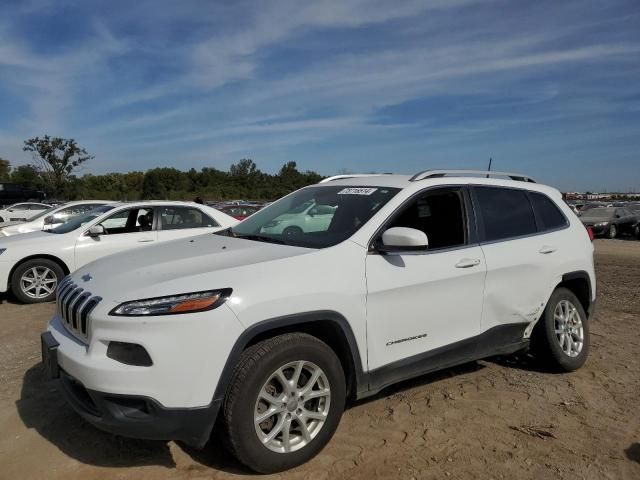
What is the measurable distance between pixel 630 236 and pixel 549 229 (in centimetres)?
2191

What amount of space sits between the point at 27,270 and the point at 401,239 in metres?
6.50

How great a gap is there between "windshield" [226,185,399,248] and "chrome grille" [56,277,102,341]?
4.08ft

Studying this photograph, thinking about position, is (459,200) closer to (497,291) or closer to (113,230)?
(497,291)

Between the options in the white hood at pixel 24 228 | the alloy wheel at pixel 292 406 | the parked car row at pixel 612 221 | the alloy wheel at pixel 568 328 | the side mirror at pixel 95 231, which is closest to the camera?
the alloy wheel at pixel 292 406

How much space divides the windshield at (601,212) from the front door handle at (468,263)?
21435 mm

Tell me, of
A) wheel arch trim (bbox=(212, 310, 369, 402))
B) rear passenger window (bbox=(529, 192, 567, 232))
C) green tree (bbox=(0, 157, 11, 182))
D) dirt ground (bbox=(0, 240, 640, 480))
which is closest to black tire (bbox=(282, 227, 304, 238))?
wheel arch trim (bbox=(212, 310, 369, 402))

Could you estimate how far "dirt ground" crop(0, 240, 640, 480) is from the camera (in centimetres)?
313

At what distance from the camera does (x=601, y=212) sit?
22.8 metres

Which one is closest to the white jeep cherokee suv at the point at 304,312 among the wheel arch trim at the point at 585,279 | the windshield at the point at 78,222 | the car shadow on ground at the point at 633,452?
the wheel arch trim at the point at 585,279

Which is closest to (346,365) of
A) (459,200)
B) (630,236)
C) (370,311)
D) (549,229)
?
(370,311)

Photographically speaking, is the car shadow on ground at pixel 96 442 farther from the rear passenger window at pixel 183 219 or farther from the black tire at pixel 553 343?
the rear passenger window at pixel 183 219

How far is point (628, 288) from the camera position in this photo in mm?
8914

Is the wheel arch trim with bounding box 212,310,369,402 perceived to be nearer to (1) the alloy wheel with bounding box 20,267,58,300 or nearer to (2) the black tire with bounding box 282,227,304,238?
(2) the black tire with bounding box 282,227,304,238

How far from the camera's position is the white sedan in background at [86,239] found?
7.65 meters
